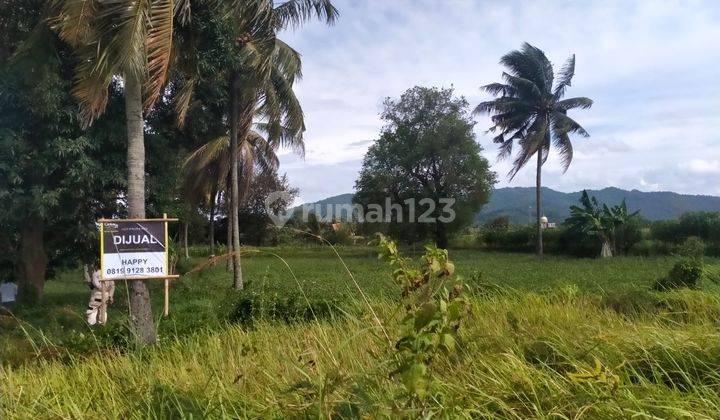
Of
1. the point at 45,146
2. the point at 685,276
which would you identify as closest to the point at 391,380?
the point at 685,276

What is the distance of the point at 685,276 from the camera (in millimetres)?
8148

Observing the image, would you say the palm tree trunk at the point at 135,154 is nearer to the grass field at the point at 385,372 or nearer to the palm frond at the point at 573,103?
the grass field at the point at 385,372

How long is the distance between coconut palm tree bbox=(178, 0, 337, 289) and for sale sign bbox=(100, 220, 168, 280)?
2667 mm

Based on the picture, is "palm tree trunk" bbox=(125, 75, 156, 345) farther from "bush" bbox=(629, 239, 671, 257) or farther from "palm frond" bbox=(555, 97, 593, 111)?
"bush" bbox=(629, 239, 671, 257)

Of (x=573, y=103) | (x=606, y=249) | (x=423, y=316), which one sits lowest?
(x=606, y=249)

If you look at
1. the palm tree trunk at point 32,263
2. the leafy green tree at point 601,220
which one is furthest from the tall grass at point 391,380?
the leafy green tree at point 601,220

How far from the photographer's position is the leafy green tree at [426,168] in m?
32.6

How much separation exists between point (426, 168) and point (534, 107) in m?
7.01

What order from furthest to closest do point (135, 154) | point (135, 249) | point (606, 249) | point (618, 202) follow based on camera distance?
point (618, 202), point (606, 249), point (135, 249), point (135, 154)

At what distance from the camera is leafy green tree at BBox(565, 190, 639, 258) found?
30.4 meters

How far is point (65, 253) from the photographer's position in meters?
13.3

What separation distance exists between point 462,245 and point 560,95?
12.2 meters

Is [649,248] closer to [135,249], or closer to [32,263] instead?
[32,263]

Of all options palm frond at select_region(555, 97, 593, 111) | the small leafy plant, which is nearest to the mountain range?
palm frond at select_region(555, 97, 593, 111)
